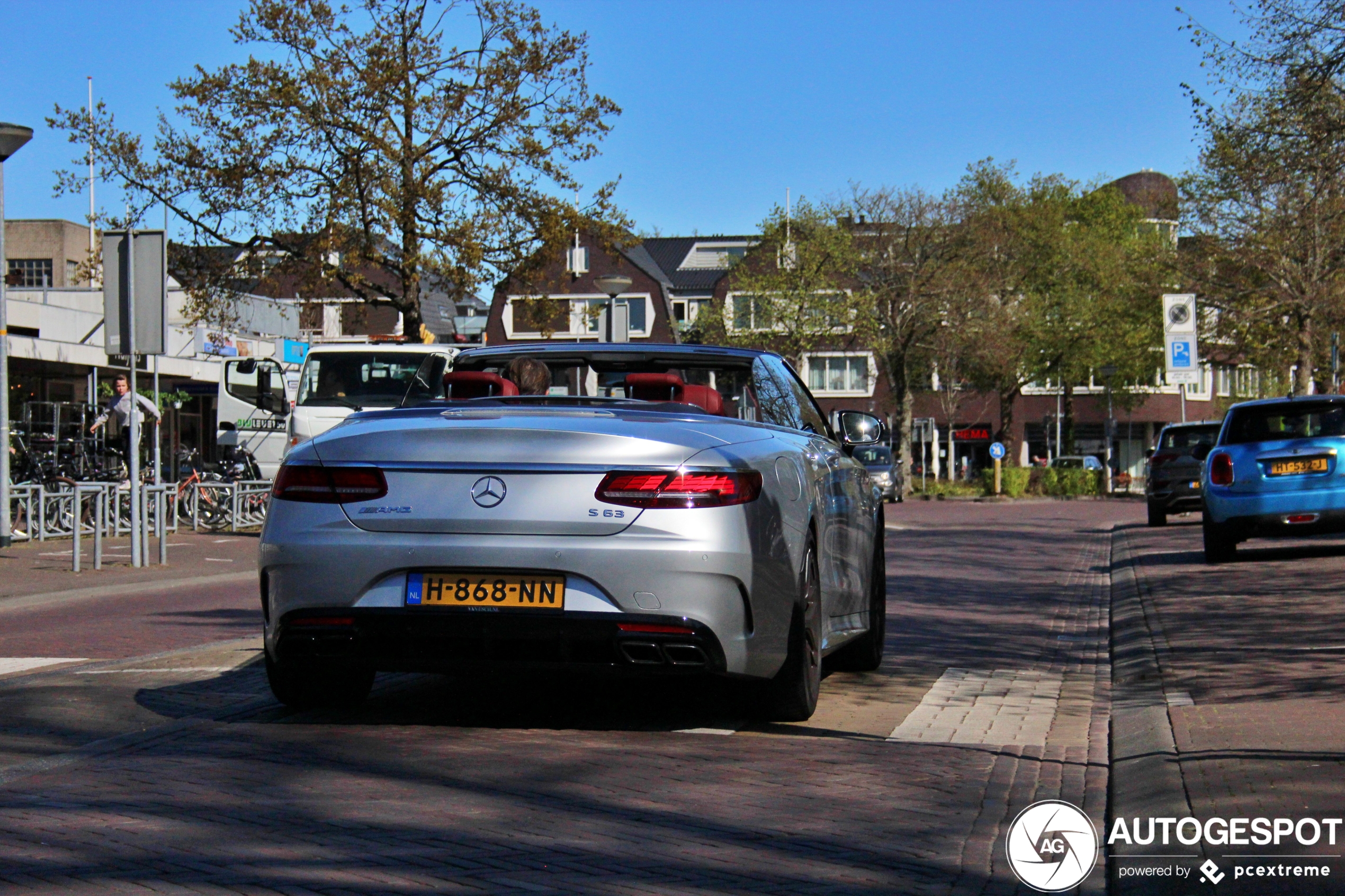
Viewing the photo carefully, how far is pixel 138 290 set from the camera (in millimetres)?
16578

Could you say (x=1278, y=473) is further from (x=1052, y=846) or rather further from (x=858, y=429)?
(x=1052, y=846)

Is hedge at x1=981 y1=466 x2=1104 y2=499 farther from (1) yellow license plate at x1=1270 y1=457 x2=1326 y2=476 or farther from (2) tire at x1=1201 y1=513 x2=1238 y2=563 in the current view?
(1) yellow license plate at x1=1270 y1=457 x2=1326 y2=476

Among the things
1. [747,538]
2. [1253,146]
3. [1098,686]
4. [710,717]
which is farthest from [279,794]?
[1253,146]

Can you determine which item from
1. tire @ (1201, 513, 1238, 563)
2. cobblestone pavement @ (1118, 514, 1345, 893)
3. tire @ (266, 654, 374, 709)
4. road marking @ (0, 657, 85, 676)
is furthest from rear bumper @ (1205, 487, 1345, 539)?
tire @ (266, 654, 374, 709)

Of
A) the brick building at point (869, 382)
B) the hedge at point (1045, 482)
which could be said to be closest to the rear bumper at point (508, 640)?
the hedge at point (1045, 482)

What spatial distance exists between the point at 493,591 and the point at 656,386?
1.70 metres

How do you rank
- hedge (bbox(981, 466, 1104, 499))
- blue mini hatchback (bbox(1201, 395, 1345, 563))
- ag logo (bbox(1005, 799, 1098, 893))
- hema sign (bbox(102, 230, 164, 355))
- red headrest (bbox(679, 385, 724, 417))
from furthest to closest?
hedge (bbox(981, 466, 1104, 499)) → hema sign (bbox(102, 230, 164, 355)) → blue mini hatchback (bbox(1201, 395, 1345, 563)) → red headrest (bbox(679, 385, 724, 417)) → ag logo (bbox(1005, 799, 1098, 893))

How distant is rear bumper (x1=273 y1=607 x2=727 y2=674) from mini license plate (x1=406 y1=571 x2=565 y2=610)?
29mm

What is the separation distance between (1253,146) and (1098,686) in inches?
577

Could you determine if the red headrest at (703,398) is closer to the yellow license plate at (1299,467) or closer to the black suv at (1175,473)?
the yellow license plate at (1299,467)

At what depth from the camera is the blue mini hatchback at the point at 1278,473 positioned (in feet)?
52.5

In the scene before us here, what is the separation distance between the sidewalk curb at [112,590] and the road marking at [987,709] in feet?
27.2

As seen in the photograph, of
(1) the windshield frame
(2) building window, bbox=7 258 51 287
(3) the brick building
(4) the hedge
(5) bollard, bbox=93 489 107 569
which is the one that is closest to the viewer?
(5) bollard, bbox=93 489 107 569

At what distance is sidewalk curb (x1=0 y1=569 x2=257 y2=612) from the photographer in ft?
44.1
